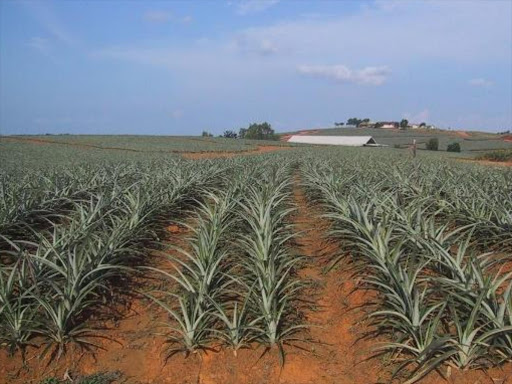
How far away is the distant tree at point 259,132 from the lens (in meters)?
88.7

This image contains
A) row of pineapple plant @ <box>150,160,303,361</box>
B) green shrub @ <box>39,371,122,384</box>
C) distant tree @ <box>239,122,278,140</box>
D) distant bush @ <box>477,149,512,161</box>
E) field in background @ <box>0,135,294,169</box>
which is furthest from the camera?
distant tree @ <box>239,122,278,140</box>

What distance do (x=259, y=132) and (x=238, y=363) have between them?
88.1 m

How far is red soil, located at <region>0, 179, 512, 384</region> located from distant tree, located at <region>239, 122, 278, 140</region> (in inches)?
3309

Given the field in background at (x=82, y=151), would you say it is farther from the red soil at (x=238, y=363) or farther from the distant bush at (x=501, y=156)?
the distant bush at (x=501, y=156)

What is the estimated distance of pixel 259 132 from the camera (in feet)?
297

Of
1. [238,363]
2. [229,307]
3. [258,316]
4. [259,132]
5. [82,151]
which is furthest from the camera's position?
[259,132]

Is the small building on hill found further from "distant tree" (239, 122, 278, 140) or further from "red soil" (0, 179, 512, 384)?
"red soil" (0, 179, 512, 384)

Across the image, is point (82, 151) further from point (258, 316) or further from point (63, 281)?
point (258, 316)

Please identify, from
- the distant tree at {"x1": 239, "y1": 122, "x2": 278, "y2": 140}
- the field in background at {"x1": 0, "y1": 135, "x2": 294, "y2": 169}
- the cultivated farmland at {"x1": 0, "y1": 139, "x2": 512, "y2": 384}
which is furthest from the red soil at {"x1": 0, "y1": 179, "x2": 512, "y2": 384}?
the distant tree at {"x1": 239, "y1": 122, "x2": 278, "y2": 140}

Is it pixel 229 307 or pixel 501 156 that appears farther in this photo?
pixel 501 156

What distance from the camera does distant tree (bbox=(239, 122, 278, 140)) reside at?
8869 centimetres

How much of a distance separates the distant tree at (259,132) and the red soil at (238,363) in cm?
8406

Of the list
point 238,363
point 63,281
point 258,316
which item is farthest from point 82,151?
point 238,363

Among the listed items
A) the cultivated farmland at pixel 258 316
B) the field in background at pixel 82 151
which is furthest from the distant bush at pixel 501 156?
A: the cultivated farmland at pixel 258 316
